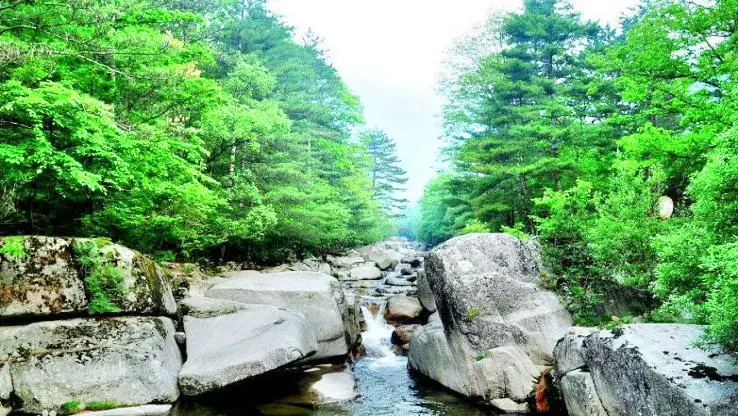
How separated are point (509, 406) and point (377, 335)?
277 inches

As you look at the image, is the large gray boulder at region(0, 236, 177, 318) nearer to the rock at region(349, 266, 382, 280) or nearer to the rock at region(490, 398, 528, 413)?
the rock at region(490, 398, 528, 413)

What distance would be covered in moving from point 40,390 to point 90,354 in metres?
0.89

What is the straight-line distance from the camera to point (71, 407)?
7.57 m

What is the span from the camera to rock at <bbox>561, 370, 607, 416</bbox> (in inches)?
292

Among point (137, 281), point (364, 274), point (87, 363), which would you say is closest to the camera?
point (87, 363)

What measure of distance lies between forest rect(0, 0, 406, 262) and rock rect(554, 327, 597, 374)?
9.33 m

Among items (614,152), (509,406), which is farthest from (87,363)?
(614,152)

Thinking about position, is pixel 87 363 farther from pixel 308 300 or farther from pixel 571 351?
pixel 571 351

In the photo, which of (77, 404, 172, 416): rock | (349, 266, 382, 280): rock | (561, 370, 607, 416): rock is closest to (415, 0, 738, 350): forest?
(561, 370, 607, 416): rock

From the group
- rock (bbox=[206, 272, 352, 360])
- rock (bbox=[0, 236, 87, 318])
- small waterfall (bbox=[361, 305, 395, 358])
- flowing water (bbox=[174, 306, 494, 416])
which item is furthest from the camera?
small waterfall (bbox=[361, 305, 395, 358])

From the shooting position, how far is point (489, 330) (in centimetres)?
1034

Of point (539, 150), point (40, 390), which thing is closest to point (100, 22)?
point (40, 390)

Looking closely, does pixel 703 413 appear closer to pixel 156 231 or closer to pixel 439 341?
pixel 439 341

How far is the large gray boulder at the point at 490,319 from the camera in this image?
968cm
